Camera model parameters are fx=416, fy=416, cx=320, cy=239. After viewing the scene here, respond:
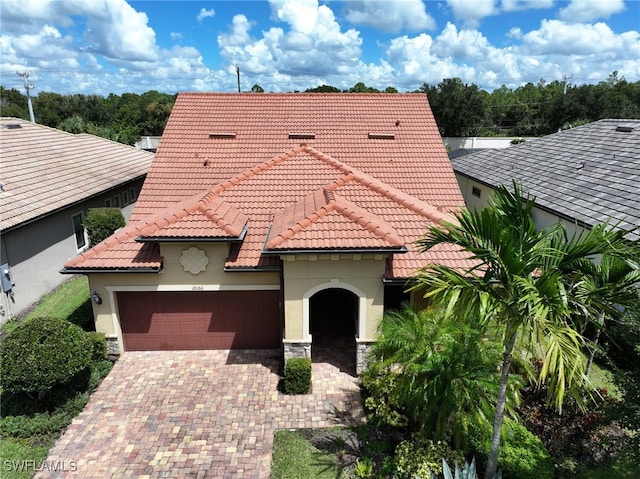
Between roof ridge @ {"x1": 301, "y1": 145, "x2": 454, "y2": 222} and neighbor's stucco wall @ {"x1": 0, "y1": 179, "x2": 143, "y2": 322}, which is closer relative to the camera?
roof ridge @ {"x1": 301, "y1": 145, "x2": 454, "y2": 222}

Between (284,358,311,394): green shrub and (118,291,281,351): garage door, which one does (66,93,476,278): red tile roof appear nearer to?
(118,291,281,351): garage door

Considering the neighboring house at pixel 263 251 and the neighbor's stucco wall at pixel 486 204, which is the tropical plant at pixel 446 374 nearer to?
the neighboring house at pixel 263 251

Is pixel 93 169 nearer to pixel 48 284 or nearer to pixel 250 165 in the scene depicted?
pixel 48 284

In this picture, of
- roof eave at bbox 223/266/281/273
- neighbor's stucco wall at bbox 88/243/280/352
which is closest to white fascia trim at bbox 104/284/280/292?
neighbor's stucco wall at bbox 88/243/280/352

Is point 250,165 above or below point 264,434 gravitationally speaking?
above

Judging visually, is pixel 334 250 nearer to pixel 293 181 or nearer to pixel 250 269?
pixel 250 269

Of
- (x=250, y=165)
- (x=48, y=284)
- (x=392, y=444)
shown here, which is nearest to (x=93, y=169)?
(x=48, y=284)
